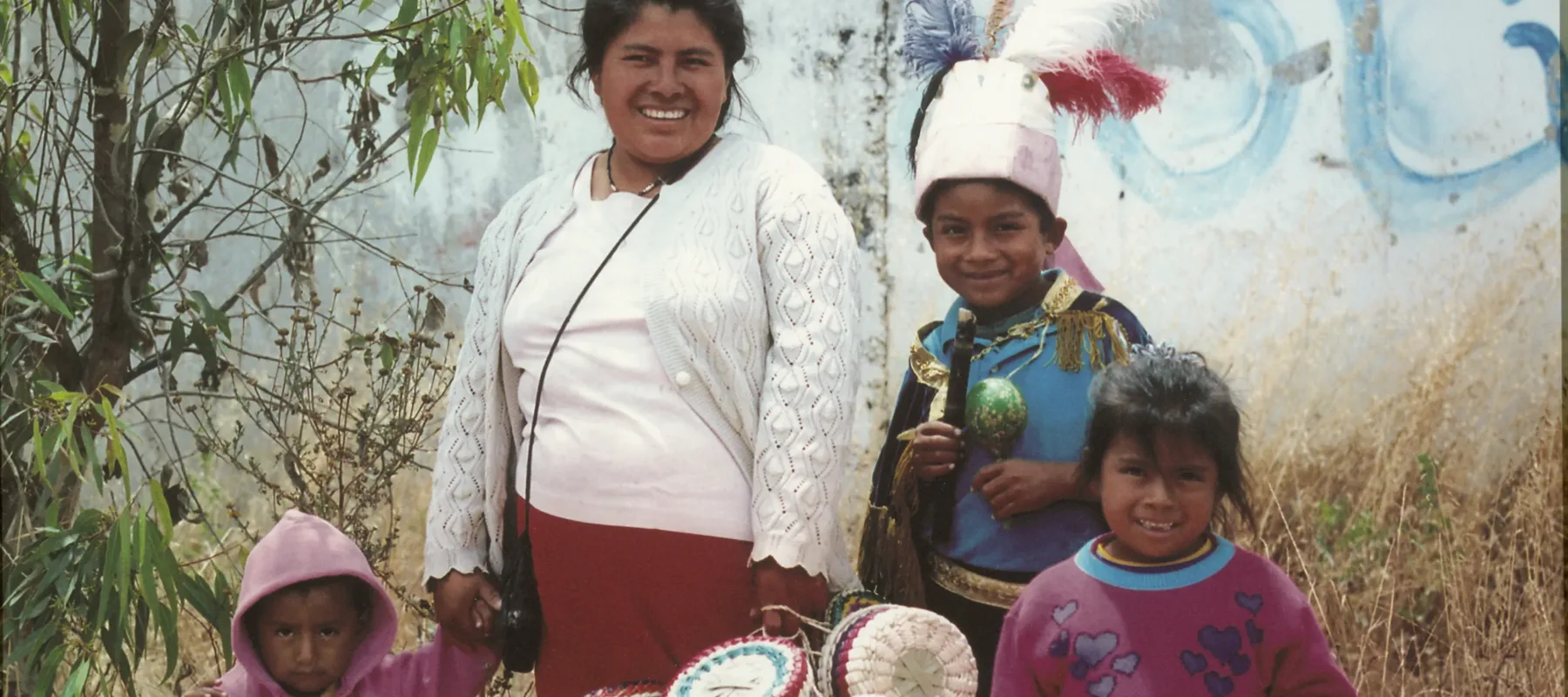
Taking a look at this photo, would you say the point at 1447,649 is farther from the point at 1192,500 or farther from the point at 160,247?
the point at 160,247

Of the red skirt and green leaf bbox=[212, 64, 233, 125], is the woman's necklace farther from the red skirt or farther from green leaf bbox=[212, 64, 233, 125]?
green leaf bbox=[212, 64, 233, 125]

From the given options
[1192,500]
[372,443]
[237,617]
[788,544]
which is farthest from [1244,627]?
[372,443]

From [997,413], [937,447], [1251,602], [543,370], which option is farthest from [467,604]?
[1251,602]

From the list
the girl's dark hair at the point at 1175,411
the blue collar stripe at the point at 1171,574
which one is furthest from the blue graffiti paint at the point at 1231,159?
the blue collar stripe at the point at 1171,574

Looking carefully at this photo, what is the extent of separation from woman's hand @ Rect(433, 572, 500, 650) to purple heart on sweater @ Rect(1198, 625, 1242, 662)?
46.6 inches

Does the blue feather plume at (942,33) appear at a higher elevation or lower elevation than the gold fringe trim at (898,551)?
higher

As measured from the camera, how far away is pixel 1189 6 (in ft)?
13.5

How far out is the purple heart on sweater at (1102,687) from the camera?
2191mm

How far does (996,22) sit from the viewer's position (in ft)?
9.32

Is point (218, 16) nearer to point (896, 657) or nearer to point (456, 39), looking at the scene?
point (456, 39)

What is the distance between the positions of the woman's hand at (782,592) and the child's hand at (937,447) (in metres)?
0.33

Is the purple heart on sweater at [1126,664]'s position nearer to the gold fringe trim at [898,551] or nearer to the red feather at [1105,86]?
the gold fringe trim at [898,551]

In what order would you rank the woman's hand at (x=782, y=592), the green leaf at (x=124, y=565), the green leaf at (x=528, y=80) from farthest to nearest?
the green leaf at (x=528, y=80) → the green leaf at (x=124, y=565) → the woman's hand at (x=782, y=592)

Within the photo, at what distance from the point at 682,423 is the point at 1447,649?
2609mm
